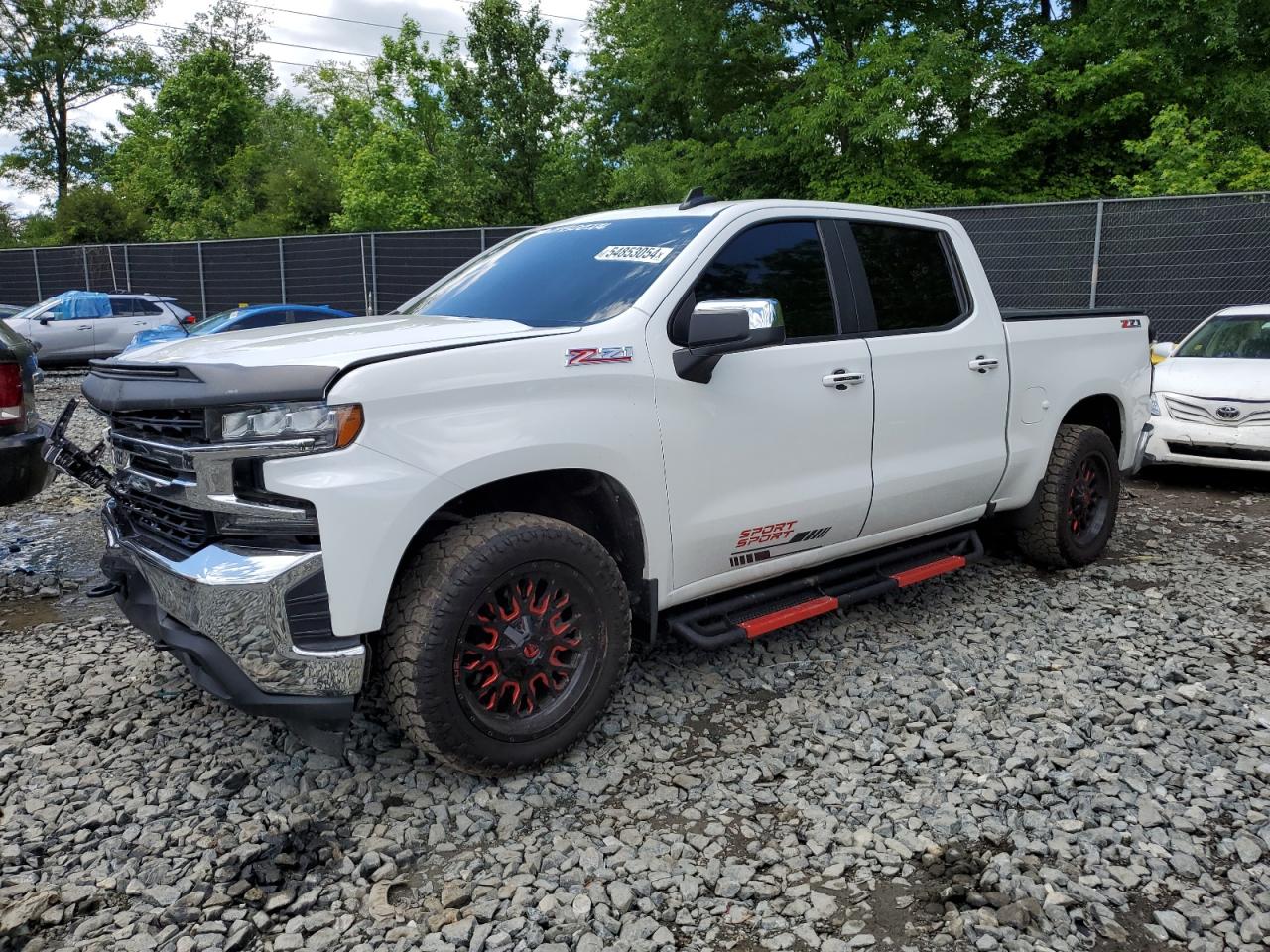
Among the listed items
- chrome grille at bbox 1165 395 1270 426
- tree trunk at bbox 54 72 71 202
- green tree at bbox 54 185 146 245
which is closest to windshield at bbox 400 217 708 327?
chrome grille at bbox 1165 395 1270 426

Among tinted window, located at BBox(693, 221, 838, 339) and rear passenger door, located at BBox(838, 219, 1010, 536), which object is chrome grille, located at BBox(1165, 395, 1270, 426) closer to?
rear passenger door, located at BBox(838, 219, 1010, 536)

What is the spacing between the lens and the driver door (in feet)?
12.0

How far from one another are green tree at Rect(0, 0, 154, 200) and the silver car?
29.7m

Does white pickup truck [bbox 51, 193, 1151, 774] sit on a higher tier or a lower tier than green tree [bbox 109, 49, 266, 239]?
lower

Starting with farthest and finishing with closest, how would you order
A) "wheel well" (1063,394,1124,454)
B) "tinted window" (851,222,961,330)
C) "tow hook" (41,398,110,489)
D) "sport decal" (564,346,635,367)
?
"wheel well" (1063,394,1124,454), "tinted window" (851,222,961,330), "tow hook" (41,398,110,489), "sport decal" (564,346,635,367)

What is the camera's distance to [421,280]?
63.2ft

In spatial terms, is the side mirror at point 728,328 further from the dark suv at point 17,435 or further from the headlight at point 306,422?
the dark suv at point 17,435

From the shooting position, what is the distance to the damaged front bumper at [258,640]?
9.34 ft

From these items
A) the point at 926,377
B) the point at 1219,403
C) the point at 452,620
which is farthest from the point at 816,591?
the point at 1219,403

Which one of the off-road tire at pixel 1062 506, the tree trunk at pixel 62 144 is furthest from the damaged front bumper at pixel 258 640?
the tree trunk at pixel 62 144

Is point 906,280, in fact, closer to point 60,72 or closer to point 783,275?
point 783,275

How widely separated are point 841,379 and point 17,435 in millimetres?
4118

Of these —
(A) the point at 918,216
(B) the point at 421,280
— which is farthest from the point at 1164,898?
(B) the point at 421,280

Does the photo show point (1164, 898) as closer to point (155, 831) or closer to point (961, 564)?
point (961, 564)
